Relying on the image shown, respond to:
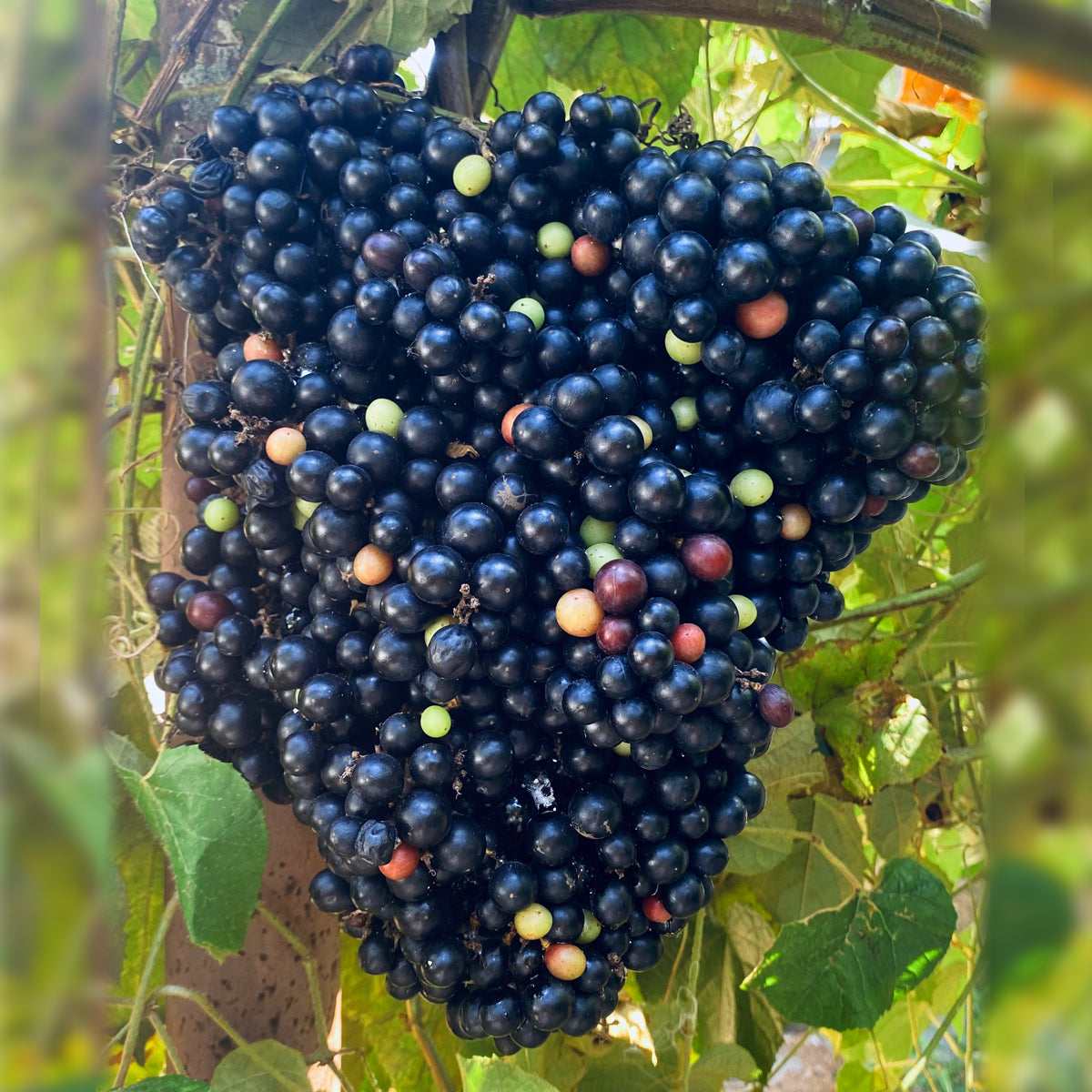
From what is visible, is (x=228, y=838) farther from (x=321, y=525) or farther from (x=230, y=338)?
(x=230, y=338)

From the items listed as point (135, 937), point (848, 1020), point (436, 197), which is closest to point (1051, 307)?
point (436, 197)

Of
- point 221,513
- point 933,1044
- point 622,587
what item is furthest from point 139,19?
point 933,1044

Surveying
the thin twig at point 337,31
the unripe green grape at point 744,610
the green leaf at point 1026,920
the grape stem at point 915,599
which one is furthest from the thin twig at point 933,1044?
the thin twig at point 337,31

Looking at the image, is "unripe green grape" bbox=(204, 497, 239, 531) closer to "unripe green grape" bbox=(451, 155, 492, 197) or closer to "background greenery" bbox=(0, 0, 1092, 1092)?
"background greenery" bbox=(0, 0, 1092, 1092)

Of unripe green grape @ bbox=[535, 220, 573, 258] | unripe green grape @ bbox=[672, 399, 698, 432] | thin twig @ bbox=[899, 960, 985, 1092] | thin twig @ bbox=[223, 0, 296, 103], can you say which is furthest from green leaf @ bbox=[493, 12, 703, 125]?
thin twig @ bbox=[899, 960, 985, 1092]

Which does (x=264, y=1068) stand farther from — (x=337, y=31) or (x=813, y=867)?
(x=337, y=31)

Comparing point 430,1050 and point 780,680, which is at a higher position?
point 780,680

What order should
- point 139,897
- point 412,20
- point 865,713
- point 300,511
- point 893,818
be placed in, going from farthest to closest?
point 893,818
point 865,713
point 139,897
point 412,20
point 300,511
